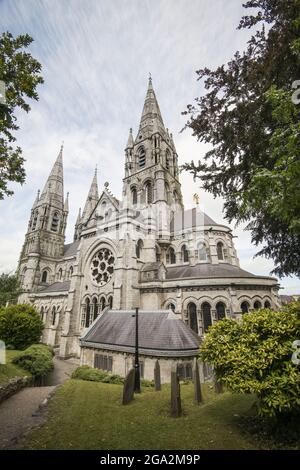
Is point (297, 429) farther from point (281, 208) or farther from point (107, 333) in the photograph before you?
point (107, 333)

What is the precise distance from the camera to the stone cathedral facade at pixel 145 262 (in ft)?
60.2

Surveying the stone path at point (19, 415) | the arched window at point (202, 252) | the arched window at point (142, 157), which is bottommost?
the stone path at point (19, 415)

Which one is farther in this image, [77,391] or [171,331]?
[171,331]

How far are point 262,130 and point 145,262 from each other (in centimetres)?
1801

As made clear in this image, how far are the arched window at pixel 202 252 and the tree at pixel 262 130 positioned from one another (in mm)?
14545

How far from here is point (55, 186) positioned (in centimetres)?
4428

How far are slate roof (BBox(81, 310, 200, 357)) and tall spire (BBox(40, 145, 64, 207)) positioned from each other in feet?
108

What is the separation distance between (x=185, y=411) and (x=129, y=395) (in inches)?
87.3

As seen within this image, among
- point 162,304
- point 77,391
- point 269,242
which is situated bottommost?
point 77,391

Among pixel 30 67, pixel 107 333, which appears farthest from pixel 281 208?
pixel 107 333

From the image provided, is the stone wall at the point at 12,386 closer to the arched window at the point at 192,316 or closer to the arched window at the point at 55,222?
the arched window at the point at 192,316

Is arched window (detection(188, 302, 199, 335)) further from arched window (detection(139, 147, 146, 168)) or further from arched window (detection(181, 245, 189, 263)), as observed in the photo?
arched window (detection(139, 147, 146, 168))

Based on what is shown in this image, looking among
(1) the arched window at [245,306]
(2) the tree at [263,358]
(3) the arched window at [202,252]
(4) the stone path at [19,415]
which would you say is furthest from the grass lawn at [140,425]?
(3) the arched window at [202,252]

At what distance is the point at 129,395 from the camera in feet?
26.4
